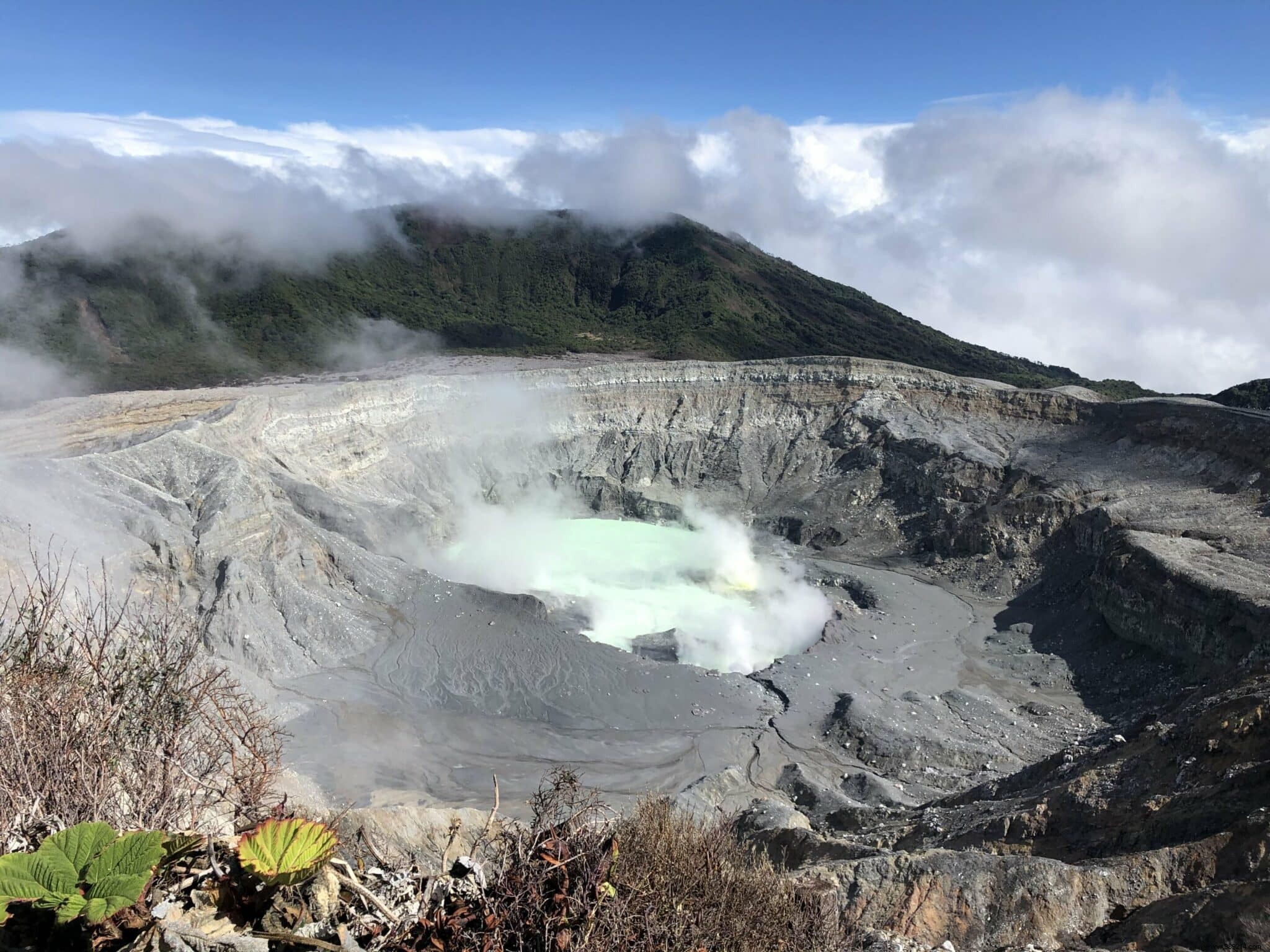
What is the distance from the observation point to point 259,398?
45.0 meters

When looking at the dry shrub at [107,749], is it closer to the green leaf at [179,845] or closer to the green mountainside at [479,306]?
the green leaf at [179,845]

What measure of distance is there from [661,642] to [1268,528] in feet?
83.5

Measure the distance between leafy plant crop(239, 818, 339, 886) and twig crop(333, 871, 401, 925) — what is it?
20 centimetres

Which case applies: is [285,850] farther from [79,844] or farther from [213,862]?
[79,844]

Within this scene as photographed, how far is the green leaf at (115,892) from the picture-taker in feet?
13.6

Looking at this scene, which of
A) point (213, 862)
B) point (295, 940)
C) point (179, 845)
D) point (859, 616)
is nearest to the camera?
point (295, 940)

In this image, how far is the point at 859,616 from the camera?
38.2 m

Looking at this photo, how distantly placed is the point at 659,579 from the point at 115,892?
127 ft

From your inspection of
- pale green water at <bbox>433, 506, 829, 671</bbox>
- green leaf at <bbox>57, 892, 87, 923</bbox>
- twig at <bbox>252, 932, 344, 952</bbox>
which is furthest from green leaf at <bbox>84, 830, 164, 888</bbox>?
pale green water at <bbox>433, 506, 829, 671</bbox>

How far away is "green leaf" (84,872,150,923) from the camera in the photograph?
4.15 m

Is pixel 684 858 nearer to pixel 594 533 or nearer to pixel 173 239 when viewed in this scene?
pixel 594 533

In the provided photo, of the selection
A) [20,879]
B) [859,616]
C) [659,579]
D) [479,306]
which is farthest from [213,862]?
[479,306]

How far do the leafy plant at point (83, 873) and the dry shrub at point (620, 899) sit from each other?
1614 millimetres

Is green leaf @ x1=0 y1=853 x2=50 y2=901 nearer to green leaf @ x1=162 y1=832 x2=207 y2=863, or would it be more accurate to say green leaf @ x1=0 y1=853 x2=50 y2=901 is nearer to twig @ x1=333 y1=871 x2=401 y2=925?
green leaf @ x1=162 y1=832 x2=207 y2=863
